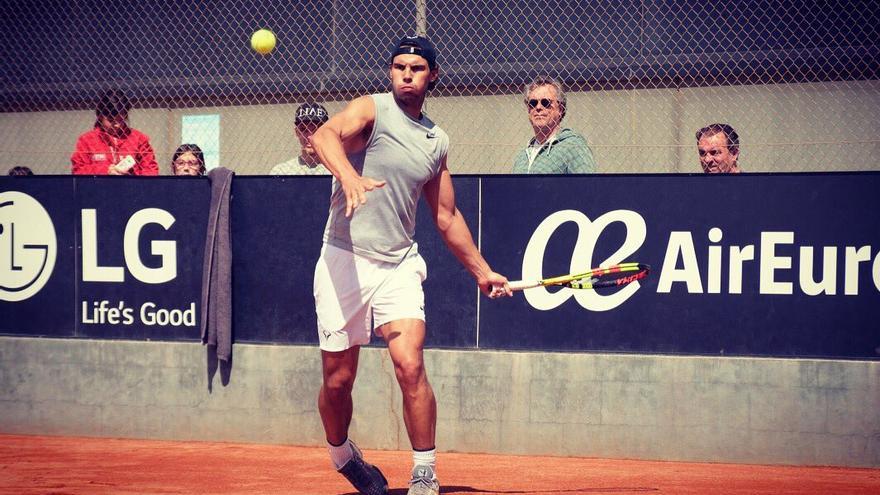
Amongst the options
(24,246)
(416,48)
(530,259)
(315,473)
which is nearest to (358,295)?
(416,48)

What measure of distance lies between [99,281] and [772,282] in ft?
14.6

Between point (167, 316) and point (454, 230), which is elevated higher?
point (454, 230)

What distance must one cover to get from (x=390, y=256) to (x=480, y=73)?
403cm

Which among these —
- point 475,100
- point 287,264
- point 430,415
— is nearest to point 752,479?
point 430,415

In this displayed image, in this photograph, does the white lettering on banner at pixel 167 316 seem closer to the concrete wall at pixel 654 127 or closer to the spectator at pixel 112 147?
the spectator at pixel 112 147

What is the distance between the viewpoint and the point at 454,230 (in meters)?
5.75

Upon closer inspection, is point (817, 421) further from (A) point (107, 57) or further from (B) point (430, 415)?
(A) point (107, 57)

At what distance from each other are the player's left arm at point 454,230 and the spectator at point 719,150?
2398mm

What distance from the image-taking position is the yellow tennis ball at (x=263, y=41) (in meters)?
9.42

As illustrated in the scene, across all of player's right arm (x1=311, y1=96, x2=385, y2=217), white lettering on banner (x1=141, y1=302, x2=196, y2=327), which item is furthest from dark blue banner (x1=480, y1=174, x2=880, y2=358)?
player's right arm (x1=311, y1=96, x2=385, y2=217)

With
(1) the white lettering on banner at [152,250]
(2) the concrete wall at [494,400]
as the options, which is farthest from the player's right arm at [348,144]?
(1) the white lettering on banner at [152,250]

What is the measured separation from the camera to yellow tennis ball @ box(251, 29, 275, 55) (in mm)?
9422

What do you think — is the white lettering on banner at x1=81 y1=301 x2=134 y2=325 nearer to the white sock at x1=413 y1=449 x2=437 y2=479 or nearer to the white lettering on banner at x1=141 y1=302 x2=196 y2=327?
the white lettering on banner at x1=141 y1=302 x2=196 y2=327

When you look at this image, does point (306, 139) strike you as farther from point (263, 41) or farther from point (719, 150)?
point (719, 150)
